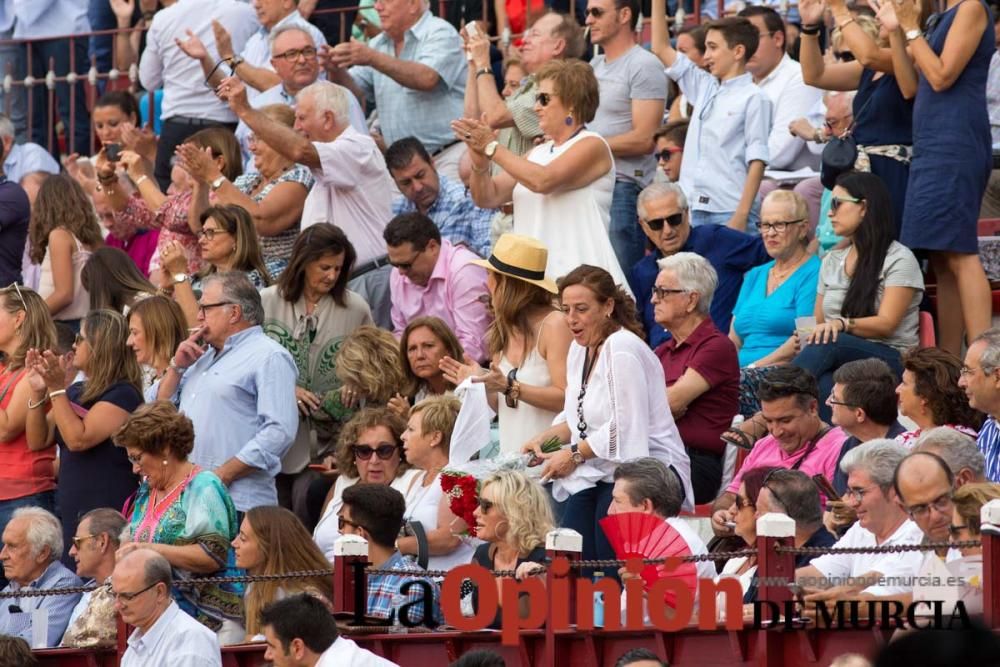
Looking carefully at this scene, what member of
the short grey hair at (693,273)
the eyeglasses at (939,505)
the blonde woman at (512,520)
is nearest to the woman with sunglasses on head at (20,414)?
the blonde woman at (512,520)

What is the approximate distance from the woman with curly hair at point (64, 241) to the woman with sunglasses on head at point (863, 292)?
476 cm

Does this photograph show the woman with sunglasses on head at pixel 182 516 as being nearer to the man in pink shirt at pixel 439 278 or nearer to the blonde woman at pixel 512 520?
the blonde woman at pixel 512 520

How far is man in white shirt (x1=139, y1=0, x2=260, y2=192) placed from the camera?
14203 millimetres

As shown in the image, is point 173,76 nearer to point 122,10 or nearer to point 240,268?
point 122,10

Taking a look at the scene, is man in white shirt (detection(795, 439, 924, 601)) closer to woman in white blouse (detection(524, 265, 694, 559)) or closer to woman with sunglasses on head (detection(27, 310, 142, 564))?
woman in white blouse (detection(524, 265, 694, 559))

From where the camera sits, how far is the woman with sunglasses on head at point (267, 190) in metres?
11.2

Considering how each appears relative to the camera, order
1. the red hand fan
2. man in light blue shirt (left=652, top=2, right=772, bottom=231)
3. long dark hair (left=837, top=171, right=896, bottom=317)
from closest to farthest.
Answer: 1. the red hand fan
2. long dark hair (left=837, top=171, right=896, bottom=317)
3. man in light blue shirt (left=652, top=2, right=772, bottom=231)

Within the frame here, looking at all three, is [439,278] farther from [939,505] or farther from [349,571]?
[939,505]

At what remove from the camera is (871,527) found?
6.93m

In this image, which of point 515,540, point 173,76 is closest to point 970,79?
point 515,540

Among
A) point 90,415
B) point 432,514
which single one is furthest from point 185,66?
point 432,514

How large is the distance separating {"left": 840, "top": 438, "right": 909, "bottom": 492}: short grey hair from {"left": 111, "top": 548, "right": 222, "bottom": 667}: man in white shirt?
2.54 meters

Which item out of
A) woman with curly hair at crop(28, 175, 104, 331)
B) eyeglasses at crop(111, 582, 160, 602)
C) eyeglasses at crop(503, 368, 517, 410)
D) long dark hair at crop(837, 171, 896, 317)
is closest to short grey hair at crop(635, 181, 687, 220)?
long dark hair at crop(837, 171, 896, 317)

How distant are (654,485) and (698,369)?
184 centimetres
